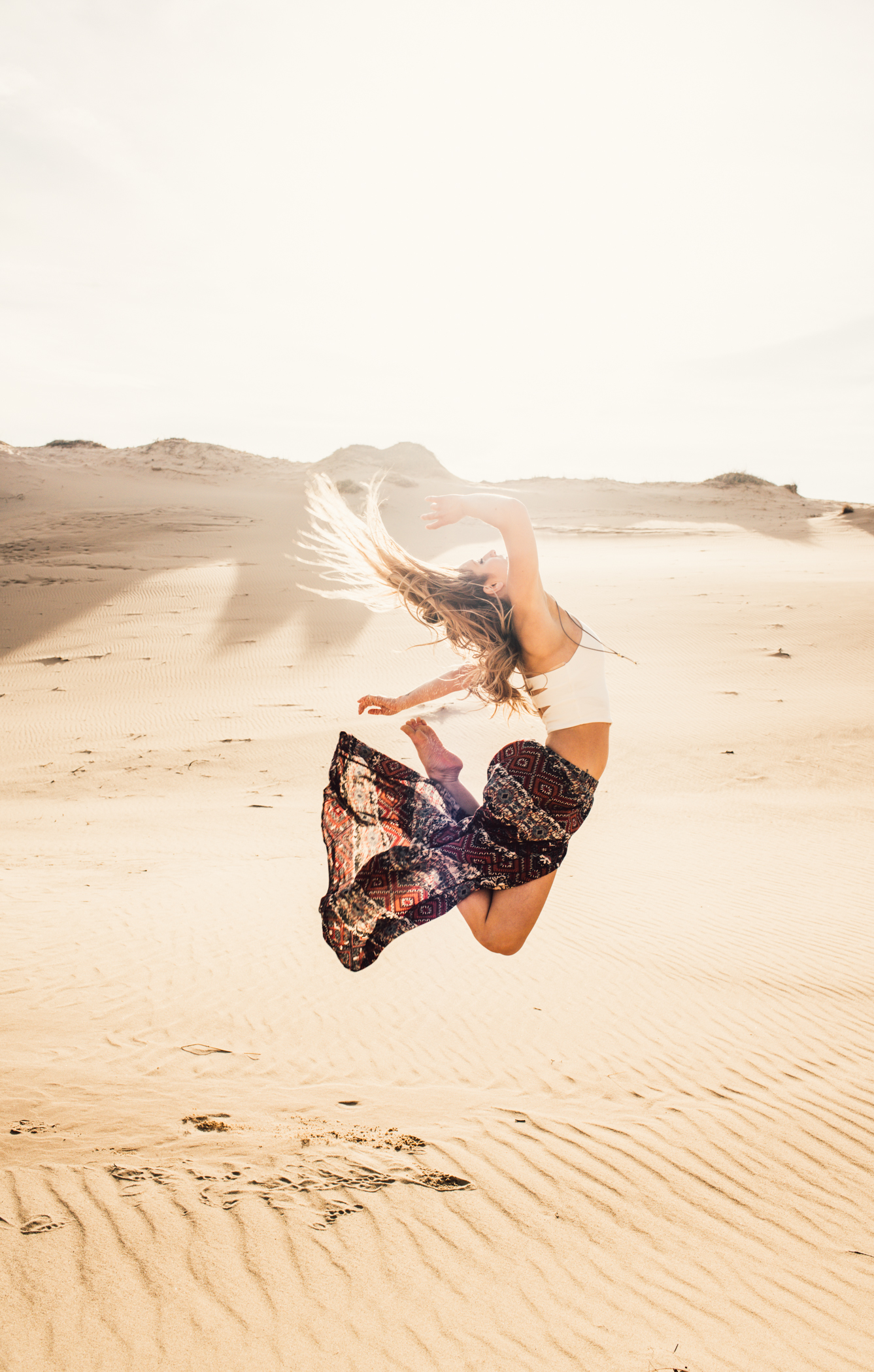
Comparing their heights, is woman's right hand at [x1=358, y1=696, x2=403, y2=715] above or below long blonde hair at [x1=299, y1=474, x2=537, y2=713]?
below

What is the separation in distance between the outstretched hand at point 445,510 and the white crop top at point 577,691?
659 mm

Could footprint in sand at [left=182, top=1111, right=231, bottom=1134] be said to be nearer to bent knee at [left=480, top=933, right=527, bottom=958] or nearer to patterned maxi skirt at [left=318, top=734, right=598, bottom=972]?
patterned maxi skirt at [left=318, top=734, right=598, bottom=972]

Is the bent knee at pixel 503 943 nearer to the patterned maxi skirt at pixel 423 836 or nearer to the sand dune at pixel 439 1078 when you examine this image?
the patterned maxi skirt at pixel 423 836

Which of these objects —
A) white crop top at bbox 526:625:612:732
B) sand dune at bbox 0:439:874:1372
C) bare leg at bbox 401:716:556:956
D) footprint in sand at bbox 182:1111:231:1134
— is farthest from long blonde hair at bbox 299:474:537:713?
footprint in sand at bbox 182:1111:231:1134

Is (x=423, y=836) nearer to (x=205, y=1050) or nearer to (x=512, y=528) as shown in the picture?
(x=512, y=528)

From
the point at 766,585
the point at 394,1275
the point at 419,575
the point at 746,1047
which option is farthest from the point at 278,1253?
the point at 766,585

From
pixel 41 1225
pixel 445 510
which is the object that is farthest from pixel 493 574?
pixel 41 1225

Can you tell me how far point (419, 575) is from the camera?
3328 millimetres

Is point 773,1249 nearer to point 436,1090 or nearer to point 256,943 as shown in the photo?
point 436,1090

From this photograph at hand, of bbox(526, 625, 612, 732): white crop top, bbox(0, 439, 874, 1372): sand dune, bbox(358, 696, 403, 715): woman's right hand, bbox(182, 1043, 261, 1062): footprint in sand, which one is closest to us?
bbox(0, 439, 874, 1372): sand dune

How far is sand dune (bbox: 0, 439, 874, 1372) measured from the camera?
2.69 m

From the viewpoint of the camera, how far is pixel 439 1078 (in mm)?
4293

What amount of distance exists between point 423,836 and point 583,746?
28.7 inches

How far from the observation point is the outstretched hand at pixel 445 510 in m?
2.83
